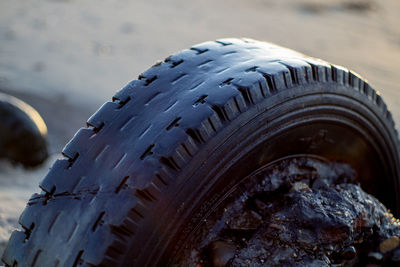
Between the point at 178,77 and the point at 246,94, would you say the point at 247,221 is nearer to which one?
the point at 246,94

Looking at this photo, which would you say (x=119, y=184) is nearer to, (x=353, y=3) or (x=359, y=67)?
(x=359, y=67)

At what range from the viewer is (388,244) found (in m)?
1.82

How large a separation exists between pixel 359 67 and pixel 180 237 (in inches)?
227

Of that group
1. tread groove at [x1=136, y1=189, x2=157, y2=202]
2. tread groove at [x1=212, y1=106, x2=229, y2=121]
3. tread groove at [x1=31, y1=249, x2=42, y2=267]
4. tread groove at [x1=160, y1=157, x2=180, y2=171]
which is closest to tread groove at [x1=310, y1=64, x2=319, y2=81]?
tread groove at [x1=212, y1=106, x2=229, y2=121]

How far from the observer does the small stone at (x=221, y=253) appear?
1.46m

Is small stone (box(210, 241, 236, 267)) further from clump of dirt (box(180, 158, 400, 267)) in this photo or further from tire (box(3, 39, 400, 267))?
tire (box(3, 39, 400, 267))

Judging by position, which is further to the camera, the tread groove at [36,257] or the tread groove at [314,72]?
the tread groove at [314,72]

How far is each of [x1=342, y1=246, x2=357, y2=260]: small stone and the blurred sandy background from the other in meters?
2.17

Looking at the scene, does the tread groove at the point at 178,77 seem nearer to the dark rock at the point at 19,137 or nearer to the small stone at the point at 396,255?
the small stone at the point at 396,255

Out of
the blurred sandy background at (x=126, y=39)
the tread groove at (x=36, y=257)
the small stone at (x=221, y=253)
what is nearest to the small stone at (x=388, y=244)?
the small stone at (x=221, y=253)

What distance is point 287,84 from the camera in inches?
62.0

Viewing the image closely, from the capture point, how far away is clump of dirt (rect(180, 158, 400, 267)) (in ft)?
4.89

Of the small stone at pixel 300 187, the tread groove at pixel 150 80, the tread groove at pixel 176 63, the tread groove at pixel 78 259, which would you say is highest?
the tread groove at pixel 176 63

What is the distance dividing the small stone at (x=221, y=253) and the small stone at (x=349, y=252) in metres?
0.41
